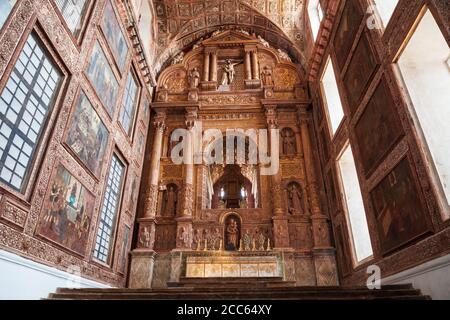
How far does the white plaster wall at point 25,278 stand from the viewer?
5.61 m

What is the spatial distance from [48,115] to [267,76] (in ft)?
41.0

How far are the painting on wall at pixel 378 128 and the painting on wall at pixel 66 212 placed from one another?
8.68 metres

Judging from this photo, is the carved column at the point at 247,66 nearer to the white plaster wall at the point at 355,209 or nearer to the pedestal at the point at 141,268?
the white plaster wall at the point at 355,209

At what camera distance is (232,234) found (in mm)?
13508

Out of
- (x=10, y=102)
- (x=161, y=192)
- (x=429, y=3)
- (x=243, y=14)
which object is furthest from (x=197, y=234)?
(x=243, y=14)

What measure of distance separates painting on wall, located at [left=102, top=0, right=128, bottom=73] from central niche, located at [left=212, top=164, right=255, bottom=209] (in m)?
11.1

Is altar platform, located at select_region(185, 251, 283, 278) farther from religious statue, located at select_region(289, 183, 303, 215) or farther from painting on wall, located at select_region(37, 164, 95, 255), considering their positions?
painting on wall, located at select_region(37, 164, 95, 255)

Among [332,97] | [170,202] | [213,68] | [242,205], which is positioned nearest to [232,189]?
[242,205]

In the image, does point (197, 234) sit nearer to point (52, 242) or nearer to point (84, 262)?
point (84, 262)

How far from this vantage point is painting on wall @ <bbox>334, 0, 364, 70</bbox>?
33.3 ft

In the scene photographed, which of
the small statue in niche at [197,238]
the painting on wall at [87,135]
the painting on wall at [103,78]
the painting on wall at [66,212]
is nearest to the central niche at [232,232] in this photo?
the small statue in niche at [197,238]

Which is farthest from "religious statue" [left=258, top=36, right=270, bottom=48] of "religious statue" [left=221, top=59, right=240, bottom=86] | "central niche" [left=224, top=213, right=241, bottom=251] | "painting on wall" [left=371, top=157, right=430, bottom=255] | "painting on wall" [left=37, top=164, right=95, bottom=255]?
"painting on wall" [left=37, top=164, right=95, bottom=255]

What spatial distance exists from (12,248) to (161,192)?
8.86 m
